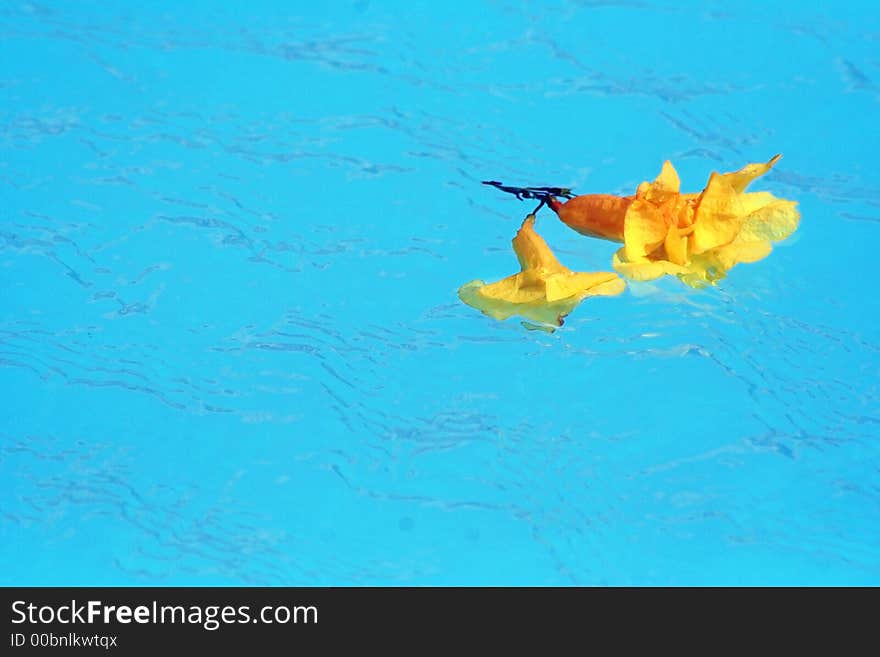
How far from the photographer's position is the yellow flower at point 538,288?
2449mm

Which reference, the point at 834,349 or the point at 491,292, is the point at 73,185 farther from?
the point at 834,349

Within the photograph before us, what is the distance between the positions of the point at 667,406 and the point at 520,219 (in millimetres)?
704

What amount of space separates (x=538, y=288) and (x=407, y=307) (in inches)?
18.8

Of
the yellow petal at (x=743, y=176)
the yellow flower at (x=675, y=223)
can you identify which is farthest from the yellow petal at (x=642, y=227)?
the yellow petal at (x=743, y=176)

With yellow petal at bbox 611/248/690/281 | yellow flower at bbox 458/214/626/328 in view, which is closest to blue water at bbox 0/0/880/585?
yellow flower at bbox 458/214/626/328

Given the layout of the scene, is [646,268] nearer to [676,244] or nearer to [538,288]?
[676,244]

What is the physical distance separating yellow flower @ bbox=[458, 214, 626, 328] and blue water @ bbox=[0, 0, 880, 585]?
20 centimetres

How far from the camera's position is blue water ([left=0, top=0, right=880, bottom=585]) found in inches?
97.5

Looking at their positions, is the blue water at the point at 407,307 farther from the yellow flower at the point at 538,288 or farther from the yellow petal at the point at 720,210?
the yellow petal at the point at 720,210

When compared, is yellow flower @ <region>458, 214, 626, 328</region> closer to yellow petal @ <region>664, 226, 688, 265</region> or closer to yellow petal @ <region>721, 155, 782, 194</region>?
yellow petal @ <region>664, 226, 688, 265</region>

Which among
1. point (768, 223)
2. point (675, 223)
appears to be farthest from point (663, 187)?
point (768, 223)

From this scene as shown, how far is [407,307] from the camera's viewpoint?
290cm

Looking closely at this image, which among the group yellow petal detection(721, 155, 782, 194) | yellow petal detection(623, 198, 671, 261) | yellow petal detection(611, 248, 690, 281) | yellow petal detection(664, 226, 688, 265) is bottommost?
yellow petal detection(611, 248, 690, 281)

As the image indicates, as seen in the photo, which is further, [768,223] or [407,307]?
[407,307]
